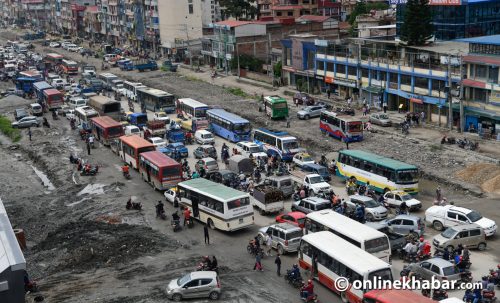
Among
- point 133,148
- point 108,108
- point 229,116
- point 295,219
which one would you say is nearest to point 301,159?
point 133,148

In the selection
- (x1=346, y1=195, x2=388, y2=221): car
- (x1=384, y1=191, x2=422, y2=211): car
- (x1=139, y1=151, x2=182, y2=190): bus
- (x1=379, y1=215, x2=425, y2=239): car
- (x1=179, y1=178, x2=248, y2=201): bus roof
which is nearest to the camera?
(x1=379, y1=215, x2=425, y2=239): car

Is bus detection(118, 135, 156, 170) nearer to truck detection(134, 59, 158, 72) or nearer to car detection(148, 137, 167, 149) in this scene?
car detection(148, 137, 167, 149)

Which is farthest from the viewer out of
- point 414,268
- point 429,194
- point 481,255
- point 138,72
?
point 138,72

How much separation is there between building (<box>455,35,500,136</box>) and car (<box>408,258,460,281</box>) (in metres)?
27.8

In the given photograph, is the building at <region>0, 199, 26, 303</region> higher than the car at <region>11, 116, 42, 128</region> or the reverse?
higher

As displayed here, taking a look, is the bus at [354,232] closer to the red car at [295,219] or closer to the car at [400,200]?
the red car at [295,219]

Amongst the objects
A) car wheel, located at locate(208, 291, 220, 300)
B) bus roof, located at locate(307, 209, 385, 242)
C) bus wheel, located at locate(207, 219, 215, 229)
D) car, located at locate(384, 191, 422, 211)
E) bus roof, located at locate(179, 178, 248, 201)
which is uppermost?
bus roof, located at locate(179, 178, 248, 201)

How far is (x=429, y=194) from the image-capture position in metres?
42.3

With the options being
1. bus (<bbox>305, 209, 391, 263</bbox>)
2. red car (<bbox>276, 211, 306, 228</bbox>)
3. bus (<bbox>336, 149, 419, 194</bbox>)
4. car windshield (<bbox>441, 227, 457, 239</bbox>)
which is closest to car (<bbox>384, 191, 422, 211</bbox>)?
bus (<bbox>336, 149, 419, 194</bbox>)

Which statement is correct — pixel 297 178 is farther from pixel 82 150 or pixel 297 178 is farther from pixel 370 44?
pixel 370 44

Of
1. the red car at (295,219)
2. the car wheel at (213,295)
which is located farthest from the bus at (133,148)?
the car wheel at (213,295)

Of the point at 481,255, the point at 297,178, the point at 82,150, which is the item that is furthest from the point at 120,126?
the point at 481,255

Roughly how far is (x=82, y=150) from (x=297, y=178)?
2577 cm

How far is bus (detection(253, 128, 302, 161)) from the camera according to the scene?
164 feet
